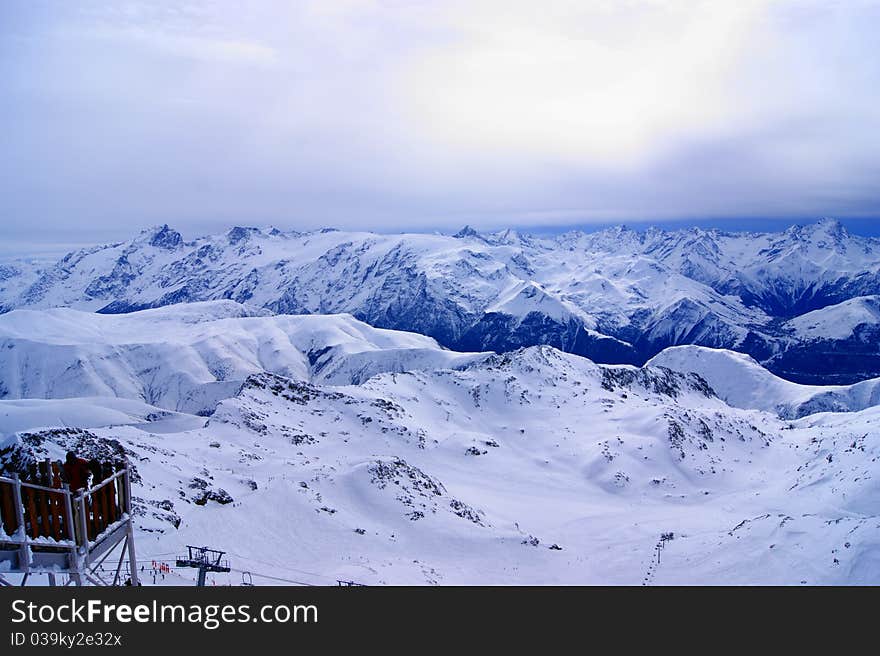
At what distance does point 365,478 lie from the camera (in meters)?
63.6

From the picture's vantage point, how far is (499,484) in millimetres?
86438

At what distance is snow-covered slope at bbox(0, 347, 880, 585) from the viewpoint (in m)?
44.5

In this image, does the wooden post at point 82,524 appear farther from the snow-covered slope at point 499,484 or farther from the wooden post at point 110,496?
the snow-covered slope at point 499,484

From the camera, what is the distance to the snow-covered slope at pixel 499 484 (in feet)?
146

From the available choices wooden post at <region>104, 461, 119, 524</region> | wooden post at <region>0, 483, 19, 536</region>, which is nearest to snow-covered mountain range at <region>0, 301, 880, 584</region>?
wooden post at <region>104, 461, 119, 524</region>

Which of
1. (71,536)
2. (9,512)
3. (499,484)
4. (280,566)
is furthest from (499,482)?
(9,512)

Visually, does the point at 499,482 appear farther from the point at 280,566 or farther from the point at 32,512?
the point at 32,512

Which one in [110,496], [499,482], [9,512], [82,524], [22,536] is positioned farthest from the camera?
[499,482]

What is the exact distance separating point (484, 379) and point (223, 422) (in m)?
59.8

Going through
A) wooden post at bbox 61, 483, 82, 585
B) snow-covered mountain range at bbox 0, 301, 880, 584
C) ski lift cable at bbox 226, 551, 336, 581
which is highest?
wooden post at bbox 61, 483, 82, 585

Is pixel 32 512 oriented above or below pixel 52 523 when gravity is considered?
above

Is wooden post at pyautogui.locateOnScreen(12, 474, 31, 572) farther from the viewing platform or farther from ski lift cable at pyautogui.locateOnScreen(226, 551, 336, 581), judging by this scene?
ski lift cable at pyautogui.locateOnScreen(226, 551, 336, 581)
